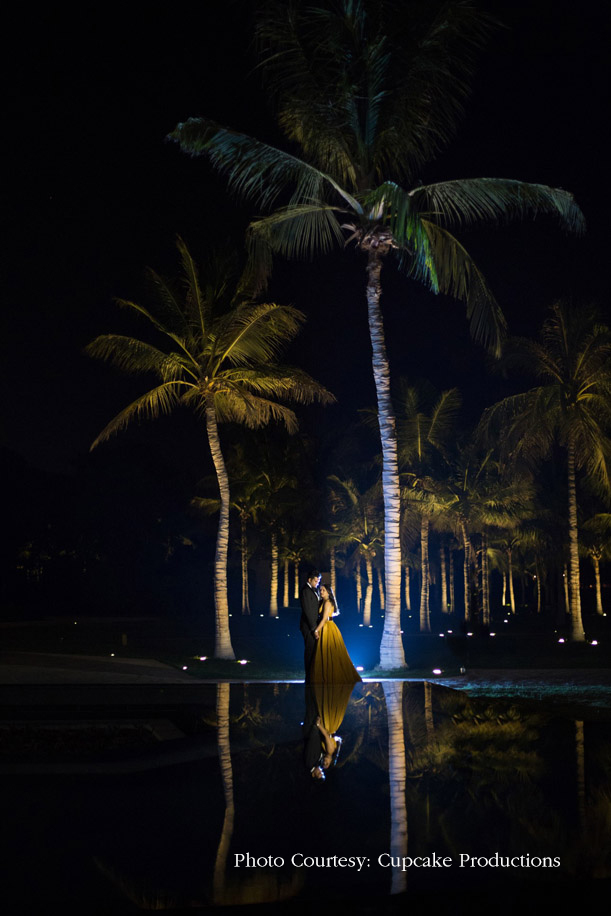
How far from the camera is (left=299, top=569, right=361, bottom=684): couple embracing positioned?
1192 centimetres

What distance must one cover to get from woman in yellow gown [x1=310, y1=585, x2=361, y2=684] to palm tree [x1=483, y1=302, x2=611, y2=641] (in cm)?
1526

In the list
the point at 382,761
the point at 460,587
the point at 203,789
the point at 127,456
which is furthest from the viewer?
the point at 460,587

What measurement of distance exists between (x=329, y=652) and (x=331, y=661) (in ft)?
0.60

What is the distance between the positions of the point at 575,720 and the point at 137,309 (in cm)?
1465

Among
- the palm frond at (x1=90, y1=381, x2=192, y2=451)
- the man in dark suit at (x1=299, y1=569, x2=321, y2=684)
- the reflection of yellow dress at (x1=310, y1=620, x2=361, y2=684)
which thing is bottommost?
the reflection of yellow dress at (x1=310, y1=620, x2=361, y2=684)

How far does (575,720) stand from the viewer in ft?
29.9

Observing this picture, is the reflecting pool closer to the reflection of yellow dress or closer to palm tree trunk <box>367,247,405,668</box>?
the reflection of yellow dress

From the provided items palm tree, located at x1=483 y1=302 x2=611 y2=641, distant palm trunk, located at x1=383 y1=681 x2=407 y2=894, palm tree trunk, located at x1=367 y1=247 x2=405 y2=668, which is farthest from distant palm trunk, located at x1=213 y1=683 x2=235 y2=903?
palm tree, located at x1=483 y1=302 x2=611 y2=641

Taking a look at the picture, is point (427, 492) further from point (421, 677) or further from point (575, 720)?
point (575, 720)

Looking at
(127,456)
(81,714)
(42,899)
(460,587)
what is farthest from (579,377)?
(460,587)

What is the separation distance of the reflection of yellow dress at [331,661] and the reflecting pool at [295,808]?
115 inches

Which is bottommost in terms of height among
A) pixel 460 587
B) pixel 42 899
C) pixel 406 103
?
pixel 42 899

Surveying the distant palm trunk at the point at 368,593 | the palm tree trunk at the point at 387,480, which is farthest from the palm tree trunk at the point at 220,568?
the distant palm trunk at the point at 368,593

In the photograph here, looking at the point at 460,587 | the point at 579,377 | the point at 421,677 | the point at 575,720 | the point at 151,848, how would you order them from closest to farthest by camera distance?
1. the point at 151,848
2. the point at 575,720
3. the point at 421,677
4. the point at 579,377
5. the point at 460,587
